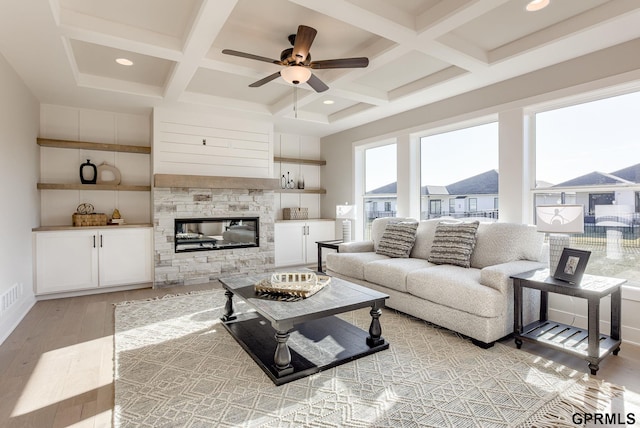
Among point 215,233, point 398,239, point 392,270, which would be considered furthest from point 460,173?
point 215,233

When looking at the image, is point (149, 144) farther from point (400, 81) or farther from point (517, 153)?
point (517, 153)

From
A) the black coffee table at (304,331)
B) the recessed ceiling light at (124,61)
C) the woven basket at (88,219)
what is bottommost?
the black coffee table at (304,331)

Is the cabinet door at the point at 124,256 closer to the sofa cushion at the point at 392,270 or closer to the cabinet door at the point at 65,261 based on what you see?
the cabinet door at the point at 65,261

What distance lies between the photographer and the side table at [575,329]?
230 centimetres

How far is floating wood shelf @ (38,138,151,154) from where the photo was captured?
4448 mm

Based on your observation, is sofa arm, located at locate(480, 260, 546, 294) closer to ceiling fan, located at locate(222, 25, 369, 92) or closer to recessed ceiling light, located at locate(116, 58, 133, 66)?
ceiling fan, located at locate(222, 25, 369, 92)

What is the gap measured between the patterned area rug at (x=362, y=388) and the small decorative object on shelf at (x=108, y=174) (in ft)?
9.32

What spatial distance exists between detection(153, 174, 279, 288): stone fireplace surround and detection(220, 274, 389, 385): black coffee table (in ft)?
6.60

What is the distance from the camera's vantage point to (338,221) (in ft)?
20.9

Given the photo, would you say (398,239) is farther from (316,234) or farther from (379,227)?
(316,234)

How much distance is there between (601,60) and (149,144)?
5.56m

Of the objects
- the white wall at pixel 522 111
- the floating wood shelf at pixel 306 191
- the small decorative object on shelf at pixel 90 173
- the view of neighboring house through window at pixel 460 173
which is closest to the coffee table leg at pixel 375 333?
the white wall at pixel 522 111

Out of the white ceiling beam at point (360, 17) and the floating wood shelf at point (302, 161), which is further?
the floating wood shelf at point (302, 161)

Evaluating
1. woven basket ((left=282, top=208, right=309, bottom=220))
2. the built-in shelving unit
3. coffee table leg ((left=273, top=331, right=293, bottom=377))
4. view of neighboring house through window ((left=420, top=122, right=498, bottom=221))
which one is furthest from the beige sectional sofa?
the built-in shelving unit
